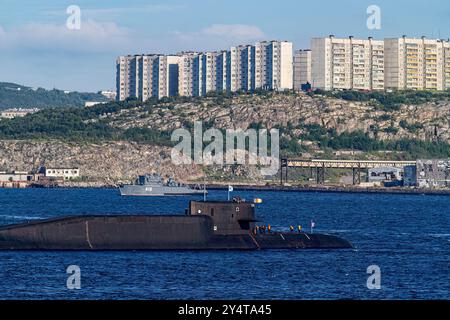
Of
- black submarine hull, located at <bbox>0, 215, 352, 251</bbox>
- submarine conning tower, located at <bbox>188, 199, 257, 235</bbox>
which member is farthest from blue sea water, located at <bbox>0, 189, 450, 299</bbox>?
submarine conning tower, located at <bbox>188, 199, 257, 235</bbox>

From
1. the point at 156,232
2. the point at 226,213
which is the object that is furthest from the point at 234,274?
the point at 226,213

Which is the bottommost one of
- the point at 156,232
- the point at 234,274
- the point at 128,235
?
the point at 234,274

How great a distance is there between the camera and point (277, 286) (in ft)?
178

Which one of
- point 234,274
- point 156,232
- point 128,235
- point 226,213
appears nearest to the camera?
point 234,274

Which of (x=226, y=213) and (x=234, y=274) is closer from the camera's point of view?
(x=234, y=274)

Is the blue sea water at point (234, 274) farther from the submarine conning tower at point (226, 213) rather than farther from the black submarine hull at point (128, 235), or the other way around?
the submarine conning tower at point (226, 213)

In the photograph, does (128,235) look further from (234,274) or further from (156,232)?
(234,274)

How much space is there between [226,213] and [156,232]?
4.80 metres

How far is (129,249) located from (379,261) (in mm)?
16086

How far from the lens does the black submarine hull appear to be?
2635 inches

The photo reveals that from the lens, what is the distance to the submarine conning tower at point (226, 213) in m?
70.4

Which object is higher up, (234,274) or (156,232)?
(156,232)

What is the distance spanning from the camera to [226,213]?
70.6m
